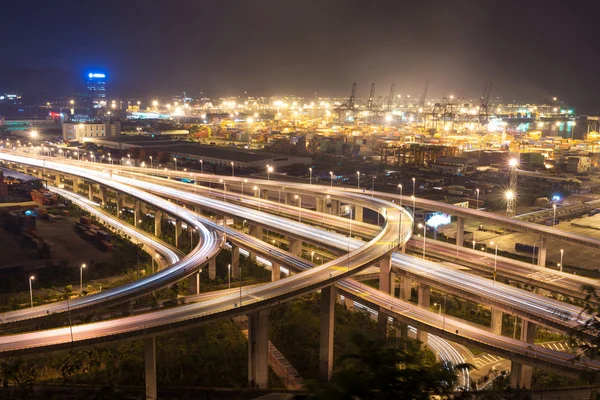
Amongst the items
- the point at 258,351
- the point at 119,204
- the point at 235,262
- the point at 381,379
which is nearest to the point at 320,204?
the point at 235,262

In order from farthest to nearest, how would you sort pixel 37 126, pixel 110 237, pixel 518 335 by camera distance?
pixel 37 126
pixel 110 237
pixel 518 335

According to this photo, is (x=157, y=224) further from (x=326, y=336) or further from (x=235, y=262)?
(x=326, y=336)

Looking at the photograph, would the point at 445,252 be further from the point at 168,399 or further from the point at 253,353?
the point at 168,399

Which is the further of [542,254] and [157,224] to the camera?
[157,224]

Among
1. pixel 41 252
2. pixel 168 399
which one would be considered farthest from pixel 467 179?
pixel 168 399

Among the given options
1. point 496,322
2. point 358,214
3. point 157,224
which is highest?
point 358,214
